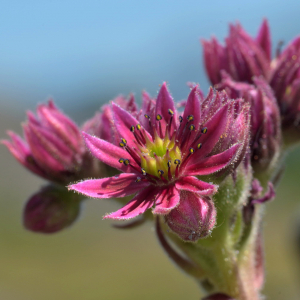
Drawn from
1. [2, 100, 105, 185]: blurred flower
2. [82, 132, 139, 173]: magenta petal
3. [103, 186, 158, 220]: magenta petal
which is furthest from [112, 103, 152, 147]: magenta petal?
[2, 100, 105, 185]: blurred flower

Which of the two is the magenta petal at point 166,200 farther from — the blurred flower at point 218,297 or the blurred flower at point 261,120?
the blurred flower at point 218,297

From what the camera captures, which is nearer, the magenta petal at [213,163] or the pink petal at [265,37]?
the magenta petal at [213,163]

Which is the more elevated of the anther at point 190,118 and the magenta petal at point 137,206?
A: the anther at point 190,118

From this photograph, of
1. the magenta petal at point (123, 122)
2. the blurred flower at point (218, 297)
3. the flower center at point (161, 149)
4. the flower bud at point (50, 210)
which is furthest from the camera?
the flower bud at point (50, 210)

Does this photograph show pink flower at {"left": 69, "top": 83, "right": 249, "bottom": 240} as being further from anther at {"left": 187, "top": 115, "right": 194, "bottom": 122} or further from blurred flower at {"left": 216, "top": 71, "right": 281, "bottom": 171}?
blurred flower at {"left": 216, "top": 71, "right": 281, "bottom": 171}

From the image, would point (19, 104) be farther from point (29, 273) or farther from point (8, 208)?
point (29, 273)

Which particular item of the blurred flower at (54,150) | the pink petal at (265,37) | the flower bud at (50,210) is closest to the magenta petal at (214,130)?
the blurred flower at (54,150)
